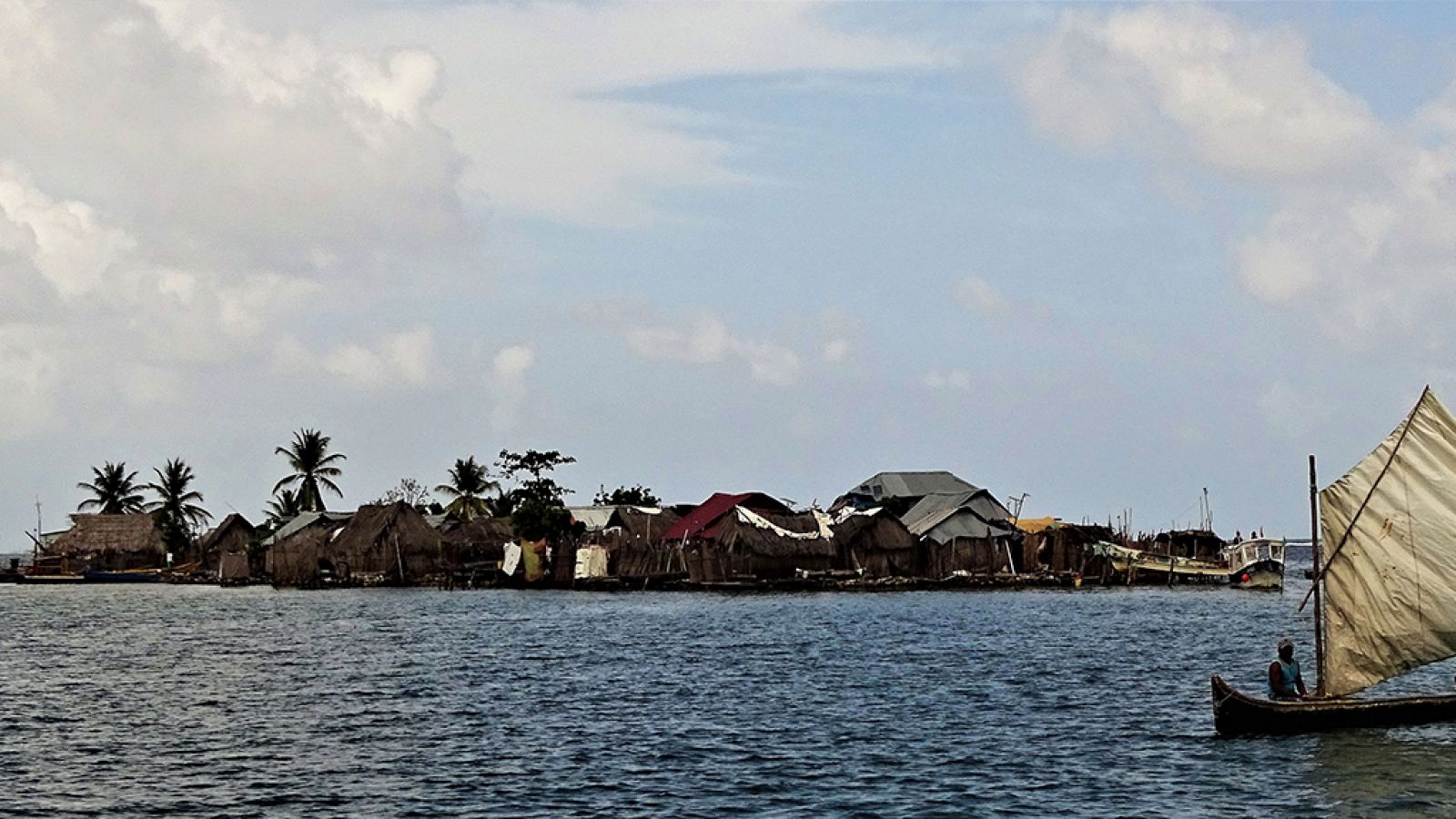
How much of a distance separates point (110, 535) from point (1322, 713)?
12038cm

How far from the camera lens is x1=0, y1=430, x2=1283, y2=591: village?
96.9m

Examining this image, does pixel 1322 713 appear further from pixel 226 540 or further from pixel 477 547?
pixel 226 540

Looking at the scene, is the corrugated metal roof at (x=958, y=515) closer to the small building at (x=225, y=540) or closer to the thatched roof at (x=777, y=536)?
the thatched roof at (x=777, y=536)

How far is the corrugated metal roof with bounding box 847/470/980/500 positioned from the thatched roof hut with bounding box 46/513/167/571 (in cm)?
5868

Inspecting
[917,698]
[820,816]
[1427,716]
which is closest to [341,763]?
[820,816]

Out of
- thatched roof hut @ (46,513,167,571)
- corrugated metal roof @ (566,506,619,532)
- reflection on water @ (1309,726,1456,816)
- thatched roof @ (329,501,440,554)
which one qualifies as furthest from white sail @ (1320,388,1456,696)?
thatched roof hut @ (46,513,167,571)

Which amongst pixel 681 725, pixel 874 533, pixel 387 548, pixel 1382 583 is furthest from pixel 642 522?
pixel 1382 583

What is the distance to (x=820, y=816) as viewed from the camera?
25.1m

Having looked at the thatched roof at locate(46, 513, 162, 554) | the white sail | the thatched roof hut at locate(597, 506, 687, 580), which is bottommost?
the white sail

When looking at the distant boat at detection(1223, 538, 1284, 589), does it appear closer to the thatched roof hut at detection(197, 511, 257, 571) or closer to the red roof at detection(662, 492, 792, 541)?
the red roof at detection(662, 492, 792, 541)

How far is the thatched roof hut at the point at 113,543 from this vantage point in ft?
438

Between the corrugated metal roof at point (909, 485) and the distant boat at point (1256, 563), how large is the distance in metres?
21.7

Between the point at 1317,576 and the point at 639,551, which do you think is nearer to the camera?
the point at 1317,576

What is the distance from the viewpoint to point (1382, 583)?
30688 millimetres
